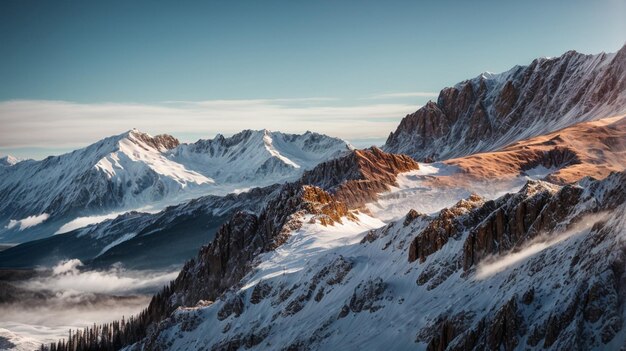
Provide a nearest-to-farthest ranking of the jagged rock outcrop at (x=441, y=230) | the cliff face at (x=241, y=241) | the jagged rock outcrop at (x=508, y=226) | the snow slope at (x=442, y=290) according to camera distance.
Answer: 1. the snow slope at (x=442, y=290)
2. the jagged rock outcrop at (x=508, y=226)
3. the jagged rock outcrop at (x=441, y=230)
4. the cliff face at (x=241, y=241)

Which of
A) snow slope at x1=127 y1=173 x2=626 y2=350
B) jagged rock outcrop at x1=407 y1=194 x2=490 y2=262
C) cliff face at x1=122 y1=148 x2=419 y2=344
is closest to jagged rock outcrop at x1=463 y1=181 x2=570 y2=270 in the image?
snow slope at x1=127 y1=173 x2=626 y2=350

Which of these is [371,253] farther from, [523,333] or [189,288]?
[189,288]

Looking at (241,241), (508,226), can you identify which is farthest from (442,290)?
(241,241)

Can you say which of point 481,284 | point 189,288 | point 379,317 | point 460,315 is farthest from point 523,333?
point 189,288

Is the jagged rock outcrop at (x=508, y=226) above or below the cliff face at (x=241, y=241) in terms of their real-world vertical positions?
above

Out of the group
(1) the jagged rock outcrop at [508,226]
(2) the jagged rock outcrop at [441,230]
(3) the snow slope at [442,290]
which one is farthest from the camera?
(2) the jagged rock outcrop at [441,230]

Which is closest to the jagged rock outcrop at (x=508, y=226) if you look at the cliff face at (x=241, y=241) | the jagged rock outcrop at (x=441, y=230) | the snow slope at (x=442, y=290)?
the snow slope at (x=442, y=290)

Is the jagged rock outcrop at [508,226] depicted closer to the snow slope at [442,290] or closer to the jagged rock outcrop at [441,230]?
the snow slope at [442,290]

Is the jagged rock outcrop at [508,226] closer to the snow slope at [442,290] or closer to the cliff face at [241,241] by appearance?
the snow slope at [442,290]

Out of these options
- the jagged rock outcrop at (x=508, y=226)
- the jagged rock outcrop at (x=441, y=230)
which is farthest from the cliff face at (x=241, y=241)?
the jagged rock outcrop at (x=508, y=226)

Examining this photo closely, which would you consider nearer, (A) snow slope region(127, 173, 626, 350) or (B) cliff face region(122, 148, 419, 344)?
(A) snow slope region(127, 173, 626, 350)

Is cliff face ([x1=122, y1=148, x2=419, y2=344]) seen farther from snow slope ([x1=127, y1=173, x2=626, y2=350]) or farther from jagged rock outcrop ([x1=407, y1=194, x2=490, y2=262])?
jagged rock outcrop ([x1=407, y1=194, x2=490, y2=262])

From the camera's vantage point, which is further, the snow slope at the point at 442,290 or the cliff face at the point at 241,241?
the cliff face at the point at 241,241
